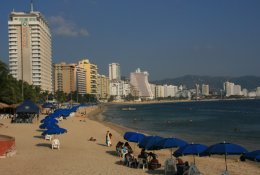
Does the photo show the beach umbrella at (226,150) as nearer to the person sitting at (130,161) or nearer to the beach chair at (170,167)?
the beach chair at (170,167)

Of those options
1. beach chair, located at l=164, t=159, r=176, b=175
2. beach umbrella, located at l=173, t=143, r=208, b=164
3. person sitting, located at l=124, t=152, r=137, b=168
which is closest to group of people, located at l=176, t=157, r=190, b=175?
beach umbrella, located at l=173, t=143, r=208, b=164

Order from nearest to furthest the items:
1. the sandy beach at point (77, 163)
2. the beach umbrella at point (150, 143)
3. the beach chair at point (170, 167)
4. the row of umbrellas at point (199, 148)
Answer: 1. the row of umbrellas at point (199, 148)
2. the beach chair at point (170, 167)
3. the sandy beach at point (77, 163)
4. the beach umbrella at point (150, 143)

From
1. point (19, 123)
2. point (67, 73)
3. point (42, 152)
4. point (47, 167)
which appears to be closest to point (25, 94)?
point (19, 123)

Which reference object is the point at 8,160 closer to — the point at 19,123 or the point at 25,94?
the point at 19,123

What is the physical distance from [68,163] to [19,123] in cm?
2433

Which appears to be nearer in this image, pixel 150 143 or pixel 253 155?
pixel 253 155

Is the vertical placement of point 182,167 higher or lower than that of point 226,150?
lower

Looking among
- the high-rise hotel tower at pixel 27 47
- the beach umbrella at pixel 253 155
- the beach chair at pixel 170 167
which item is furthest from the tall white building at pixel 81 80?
the beach umbrella at pixel 253 155

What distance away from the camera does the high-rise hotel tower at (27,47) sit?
128m

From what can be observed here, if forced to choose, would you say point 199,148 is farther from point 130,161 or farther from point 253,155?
point 130,161

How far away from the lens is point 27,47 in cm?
12850

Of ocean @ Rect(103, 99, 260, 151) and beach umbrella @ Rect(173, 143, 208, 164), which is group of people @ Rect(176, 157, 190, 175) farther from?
ocean @ Rect(103, 99, 260, 151)

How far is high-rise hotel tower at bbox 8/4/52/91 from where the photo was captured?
128m

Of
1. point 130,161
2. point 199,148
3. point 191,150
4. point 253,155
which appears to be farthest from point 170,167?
point 253,155
